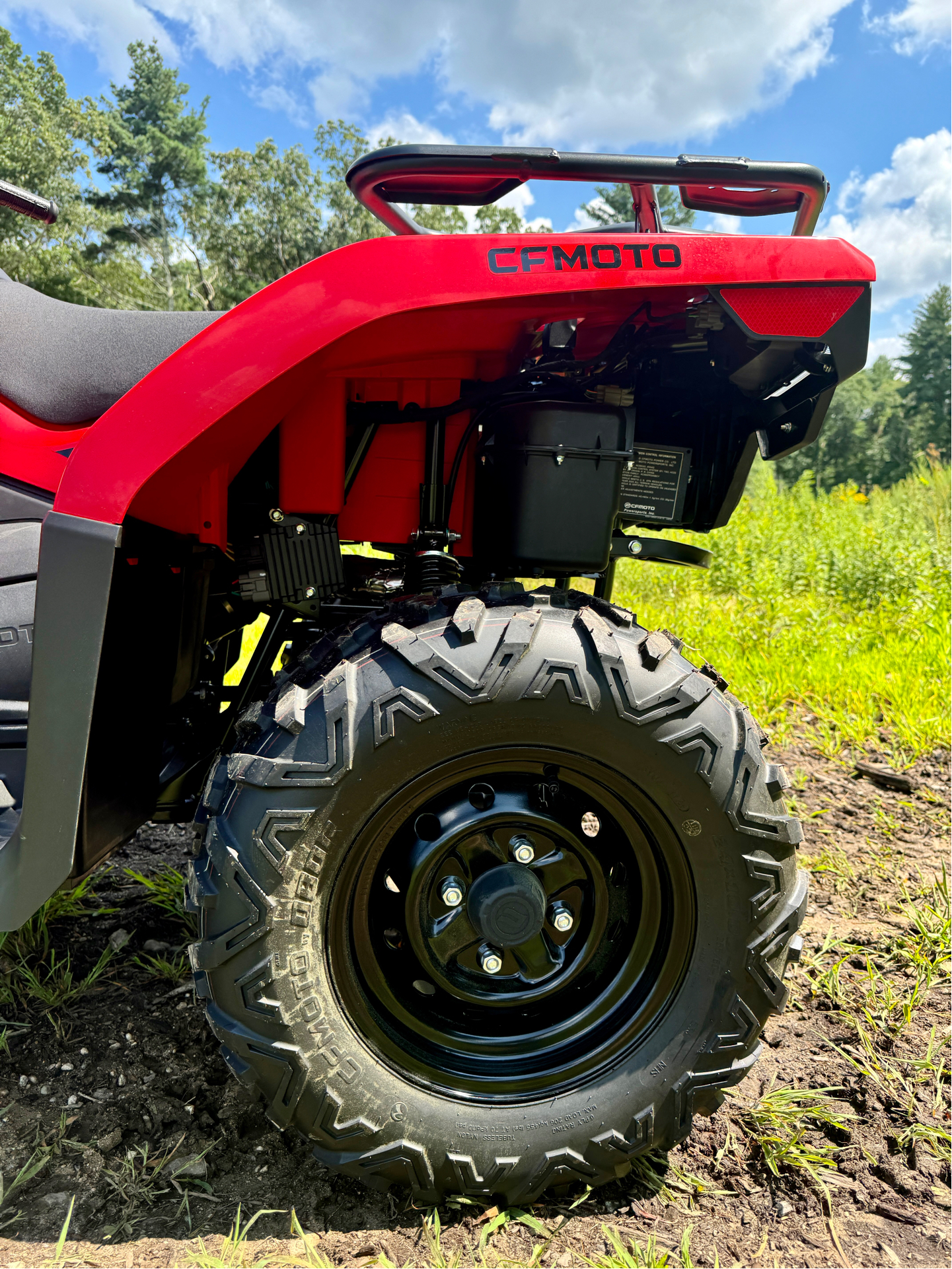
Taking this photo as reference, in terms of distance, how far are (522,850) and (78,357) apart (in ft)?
4.25

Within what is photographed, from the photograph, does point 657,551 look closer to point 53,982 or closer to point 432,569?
point 432,569

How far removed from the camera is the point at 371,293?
111 centimetres

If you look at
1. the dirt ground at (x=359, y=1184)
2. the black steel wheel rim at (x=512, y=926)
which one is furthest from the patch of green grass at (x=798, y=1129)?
the black steel wheel rim at (x=512, y=926)

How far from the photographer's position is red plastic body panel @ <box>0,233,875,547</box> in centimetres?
111

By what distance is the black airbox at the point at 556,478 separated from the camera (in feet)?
4.84

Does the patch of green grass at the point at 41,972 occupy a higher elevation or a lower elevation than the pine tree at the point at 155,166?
lower

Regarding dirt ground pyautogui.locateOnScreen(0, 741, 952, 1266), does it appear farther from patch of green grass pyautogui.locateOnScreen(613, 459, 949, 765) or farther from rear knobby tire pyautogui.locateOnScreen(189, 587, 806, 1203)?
patch of green grass pyautogui.locateOnScreen(613, 459, 949, 765)

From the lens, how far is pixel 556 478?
1495mm

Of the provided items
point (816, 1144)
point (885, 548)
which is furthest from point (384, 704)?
point (885, 548)

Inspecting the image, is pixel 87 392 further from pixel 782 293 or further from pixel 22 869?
pixel 782 293

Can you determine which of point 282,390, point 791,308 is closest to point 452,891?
point 282,390

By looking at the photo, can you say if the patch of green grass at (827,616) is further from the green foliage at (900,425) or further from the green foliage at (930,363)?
the green foliage at (930,363)

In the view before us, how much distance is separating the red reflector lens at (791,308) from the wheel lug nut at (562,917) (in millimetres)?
1050

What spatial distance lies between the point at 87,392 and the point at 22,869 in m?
0.91
